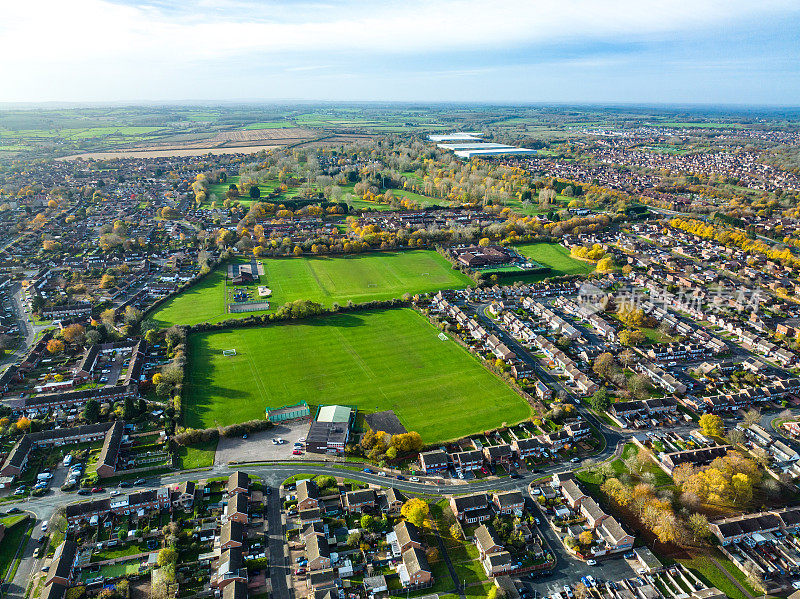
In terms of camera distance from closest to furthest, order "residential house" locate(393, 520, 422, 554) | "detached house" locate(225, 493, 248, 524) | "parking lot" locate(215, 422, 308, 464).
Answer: "residential house" locate(393, 520, 422, 554), "detached house" locate(225, 493, 248, 524), "parking lot" locate(215, 422, 308, 464)

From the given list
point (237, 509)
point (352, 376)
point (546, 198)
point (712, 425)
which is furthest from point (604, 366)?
point (546, 198)

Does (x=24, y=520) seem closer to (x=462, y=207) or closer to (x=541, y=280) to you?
(x=541, y=280)

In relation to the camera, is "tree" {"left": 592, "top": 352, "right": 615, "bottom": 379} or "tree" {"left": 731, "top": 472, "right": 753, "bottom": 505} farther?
"tree" {"left": 592, "top": 352, "right": 615, "bottom": 379}

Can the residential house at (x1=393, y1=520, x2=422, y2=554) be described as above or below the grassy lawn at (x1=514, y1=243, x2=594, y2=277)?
below

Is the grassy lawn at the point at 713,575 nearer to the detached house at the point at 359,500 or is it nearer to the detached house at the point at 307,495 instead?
the detached house at the point at 359,500

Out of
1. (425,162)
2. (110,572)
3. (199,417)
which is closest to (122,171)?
(425,162)

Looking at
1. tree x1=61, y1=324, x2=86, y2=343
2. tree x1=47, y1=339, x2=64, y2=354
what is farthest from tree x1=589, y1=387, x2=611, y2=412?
tree x1=47, y1=339, x2=64, y2=354

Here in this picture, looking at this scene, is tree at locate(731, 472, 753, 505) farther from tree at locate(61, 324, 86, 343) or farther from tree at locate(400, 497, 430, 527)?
tree at locate(61, 324, 86, 343)

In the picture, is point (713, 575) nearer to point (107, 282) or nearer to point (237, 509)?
point (237, 509)
